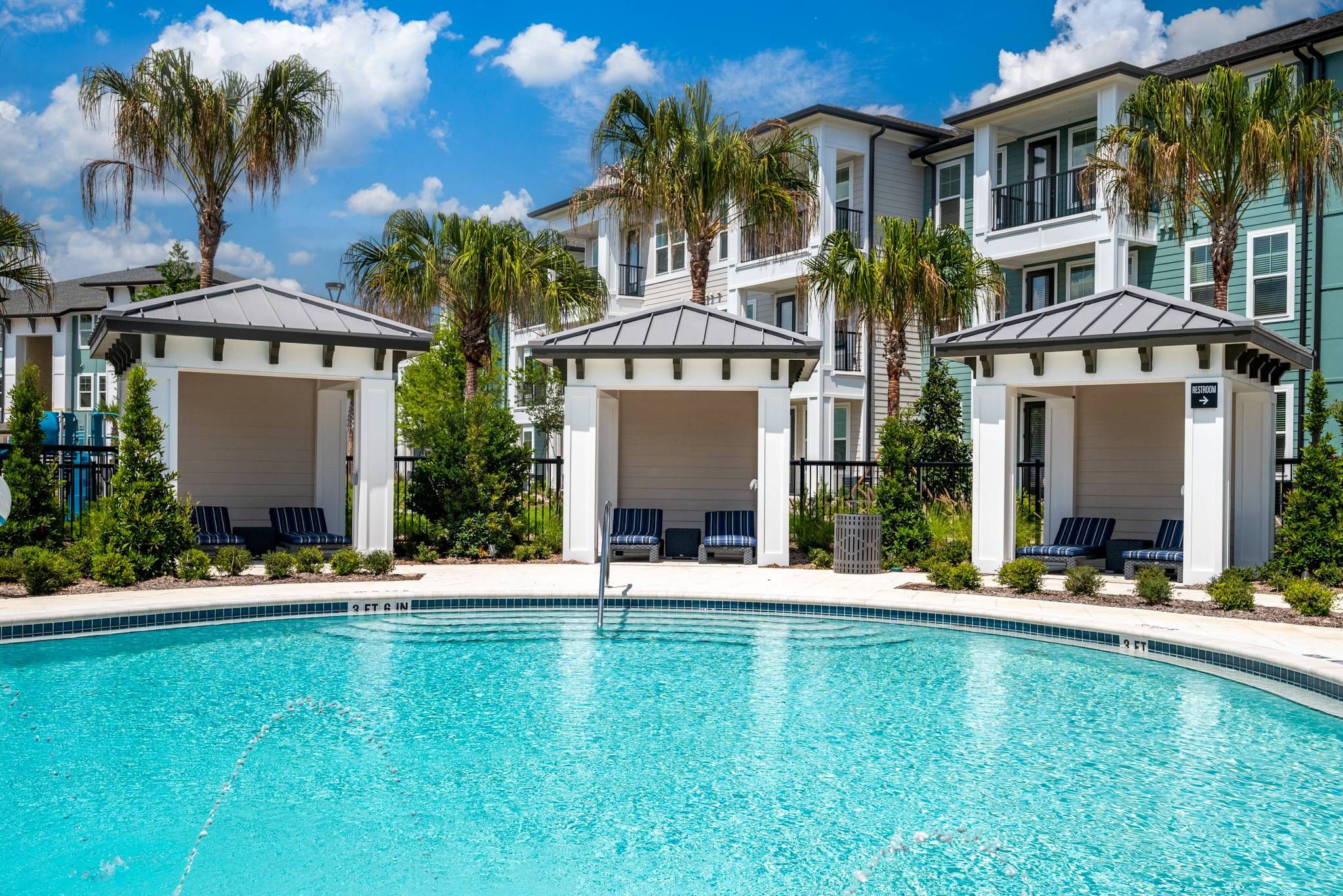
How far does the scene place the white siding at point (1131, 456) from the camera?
49.6 feet

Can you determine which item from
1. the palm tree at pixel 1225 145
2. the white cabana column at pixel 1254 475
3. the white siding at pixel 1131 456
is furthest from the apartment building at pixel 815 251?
the white cabana column at pixel 1254 475

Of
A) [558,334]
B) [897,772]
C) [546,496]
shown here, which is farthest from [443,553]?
[897,772]

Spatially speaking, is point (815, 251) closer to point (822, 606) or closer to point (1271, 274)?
point (1271, 274)

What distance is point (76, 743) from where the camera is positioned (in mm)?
6590

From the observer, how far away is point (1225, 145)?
14.3 m

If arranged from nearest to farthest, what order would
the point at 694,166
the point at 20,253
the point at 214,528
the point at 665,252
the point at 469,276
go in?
the point at 214,528 < the point at 694,166 < the point at 20,253 < the point at 469,276 < the point at 665,252

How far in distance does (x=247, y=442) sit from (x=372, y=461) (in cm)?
268

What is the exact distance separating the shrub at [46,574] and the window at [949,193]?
18982 mm

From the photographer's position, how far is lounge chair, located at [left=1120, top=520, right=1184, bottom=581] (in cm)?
A: 1339

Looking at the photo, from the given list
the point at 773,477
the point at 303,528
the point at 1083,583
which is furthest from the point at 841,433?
the point at 303,528

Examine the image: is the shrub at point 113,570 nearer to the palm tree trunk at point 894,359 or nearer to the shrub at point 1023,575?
the shrub at point 1023,575

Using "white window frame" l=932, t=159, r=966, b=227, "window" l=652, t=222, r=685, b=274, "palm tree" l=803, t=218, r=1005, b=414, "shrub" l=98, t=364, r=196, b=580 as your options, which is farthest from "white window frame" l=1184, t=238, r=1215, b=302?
"shrub" l=98, t=364, r=196, b=580

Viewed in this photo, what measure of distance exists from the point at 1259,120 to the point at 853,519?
750 cm

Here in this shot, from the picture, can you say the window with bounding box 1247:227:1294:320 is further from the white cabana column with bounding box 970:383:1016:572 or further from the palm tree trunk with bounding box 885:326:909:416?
the white cabana column with bounding box 970:383:1016:572
